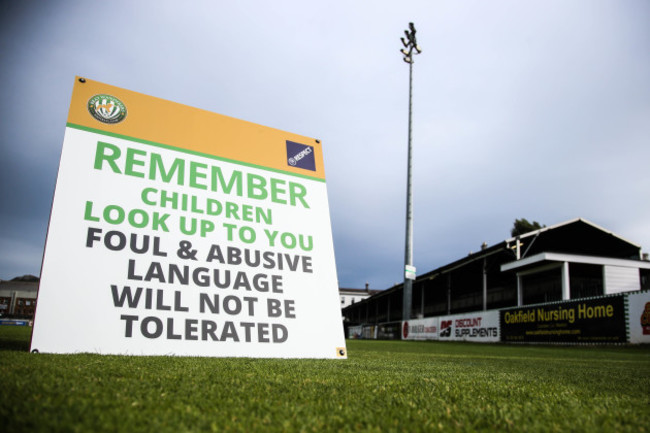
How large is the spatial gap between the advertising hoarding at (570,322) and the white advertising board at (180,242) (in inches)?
441

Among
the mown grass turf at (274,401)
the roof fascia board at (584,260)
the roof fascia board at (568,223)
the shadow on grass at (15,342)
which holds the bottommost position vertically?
the shadow on grass at (15,342)

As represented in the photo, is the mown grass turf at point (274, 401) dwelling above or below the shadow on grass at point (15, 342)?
above

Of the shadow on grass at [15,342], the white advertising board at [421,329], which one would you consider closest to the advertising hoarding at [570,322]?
the white advertising board at [421,329]

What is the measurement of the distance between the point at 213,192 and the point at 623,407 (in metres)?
3.41

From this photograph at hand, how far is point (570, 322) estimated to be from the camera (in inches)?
497

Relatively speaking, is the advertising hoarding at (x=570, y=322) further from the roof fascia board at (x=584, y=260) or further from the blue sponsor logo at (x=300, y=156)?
the blue sponsor logo at (x=300, y=156)

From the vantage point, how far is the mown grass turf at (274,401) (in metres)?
1.19

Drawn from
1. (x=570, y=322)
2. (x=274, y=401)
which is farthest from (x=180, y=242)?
(x=570, y=322)

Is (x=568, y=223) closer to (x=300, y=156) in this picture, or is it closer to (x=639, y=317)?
(x=639, y=317)

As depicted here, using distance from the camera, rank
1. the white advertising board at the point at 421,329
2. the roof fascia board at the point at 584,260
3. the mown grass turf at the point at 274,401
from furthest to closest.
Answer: the white advertising board at the point at 421,329, the roof fascia board at the point at 584,260, the mown grass turf at the point at 274,401

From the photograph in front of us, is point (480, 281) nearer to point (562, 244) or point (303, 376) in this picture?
point (562, 244)

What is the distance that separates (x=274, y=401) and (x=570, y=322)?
14000 millimetres

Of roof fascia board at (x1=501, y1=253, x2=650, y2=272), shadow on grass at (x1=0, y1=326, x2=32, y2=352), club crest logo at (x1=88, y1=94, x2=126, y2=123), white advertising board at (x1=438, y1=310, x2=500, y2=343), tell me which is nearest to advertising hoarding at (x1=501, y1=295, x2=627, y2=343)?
white advertising board at (x1=438, y1=310, x2=500, y2=343)

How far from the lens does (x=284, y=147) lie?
4570 millimetres
